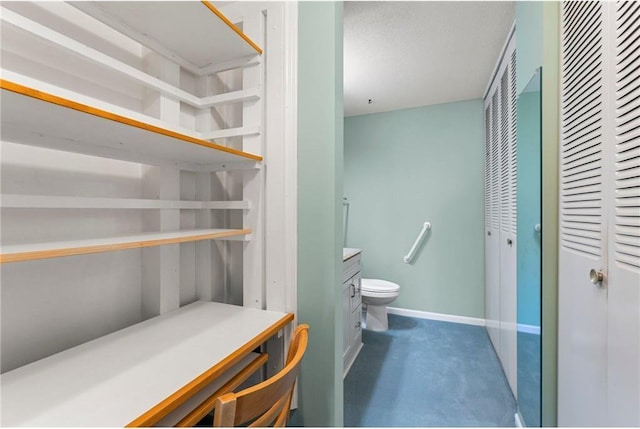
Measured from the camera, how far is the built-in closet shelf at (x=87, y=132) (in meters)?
0.55

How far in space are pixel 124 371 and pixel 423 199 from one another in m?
2.91

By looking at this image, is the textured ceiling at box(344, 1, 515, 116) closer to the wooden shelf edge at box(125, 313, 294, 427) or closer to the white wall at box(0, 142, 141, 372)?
the white wall at box(0, 142, 141, 372)

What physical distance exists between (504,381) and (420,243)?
4.70 ft

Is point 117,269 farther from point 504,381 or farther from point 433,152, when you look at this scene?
point 433,152

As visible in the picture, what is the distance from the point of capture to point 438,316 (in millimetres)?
2924

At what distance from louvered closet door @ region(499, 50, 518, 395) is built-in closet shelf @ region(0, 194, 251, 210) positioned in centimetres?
165

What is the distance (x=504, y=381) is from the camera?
1.86 meters

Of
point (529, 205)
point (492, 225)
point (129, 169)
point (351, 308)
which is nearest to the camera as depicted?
point (129, 169)

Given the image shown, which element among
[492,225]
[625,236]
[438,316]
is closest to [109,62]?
[625,236]

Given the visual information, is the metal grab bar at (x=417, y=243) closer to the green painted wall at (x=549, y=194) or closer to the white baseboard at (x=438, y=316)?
the white baseboard at (x=438, y=316)

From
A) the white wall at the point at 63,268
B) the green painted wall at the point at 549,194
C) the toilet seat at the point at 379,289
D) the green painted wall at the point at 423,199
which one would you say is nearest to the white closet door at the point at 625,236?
the green painted wall at the point at 549,194

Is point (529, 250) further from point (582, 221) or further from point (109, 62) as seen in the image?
point (109, 62)

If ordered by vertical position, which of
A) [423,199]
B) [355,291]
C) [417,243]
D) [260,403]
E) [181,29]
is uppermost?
[181,29]

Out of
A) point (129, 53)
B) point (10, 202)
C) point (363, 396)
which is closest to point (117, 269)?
Answer: point (10, 202)
